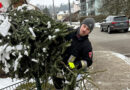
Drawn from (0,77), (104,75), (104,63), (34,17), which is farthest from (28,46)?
(0,77)

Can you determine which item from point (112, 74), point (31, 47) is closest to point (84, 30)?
point (31, 47)

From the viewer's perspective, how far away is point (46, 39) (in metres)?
1.43

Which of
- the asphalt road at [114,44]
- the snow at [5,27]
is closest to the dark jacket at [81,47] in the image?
the snow at [5,27]

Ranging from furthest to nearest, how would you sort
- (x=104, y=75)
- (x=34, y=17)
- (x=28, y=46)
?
(x=104, y=75)
(x=34, y=17)
(x=28, y=46)

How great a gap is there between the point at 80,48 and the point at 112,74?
97.9 inches

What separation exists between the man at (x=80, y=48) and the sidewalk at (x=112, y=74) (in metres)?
1.70

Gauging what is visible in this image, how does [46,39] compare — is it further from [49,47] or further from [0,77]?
[0,77]

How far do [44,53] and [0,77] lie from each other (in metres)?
4.45

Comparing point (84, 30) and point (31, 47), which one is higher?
point (84, 30)

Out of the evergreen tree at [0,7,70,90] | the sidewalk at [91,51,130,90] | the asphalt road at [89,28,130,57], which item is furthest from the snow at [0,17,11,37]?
the asphalt road at [89,28,130,57]

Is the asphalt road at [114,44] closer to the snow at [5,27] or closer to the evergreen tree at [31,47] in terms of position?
the evergreen tree at [31,47]

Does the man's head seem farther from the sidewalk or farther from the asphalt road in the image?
the asphalt road

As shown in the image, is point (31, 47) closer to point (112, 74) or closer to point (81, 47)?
point (81, 47)

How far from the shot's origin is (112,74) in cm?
395
